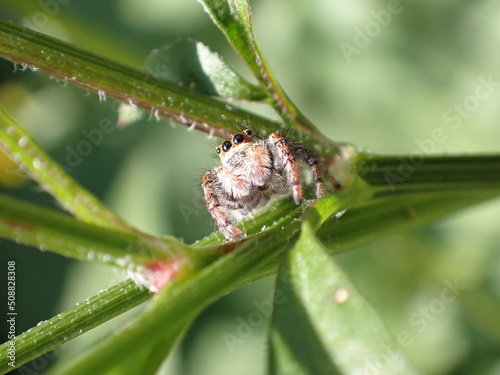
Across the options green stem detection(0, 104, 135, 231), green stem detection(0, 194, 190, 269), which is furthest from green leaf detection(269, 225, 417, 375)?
green stem detection(0, 104, 135, 231)

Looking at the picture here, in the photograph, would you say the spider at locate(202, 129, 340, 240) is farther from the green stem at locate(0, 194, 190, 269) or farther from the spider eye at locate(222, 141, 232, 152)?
the green stem at locate(0, 194, 190, 269)

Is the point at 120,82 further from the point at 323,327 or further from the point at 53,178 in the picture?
the point at 323,327

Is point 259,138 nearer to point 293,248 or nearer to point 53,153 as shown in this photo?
point 293,248

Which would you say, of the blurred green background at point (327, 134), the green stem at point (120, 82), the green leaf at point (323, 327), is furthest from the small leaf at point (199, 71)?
the blurred green background at point (327, 134)

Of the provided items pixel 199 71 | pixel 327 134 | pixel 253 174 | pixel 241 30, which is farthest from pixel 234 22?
pixel 327 134

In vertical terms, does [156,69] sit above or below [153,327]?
above

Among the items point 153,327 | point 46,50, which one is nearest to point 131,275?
point 153,327
